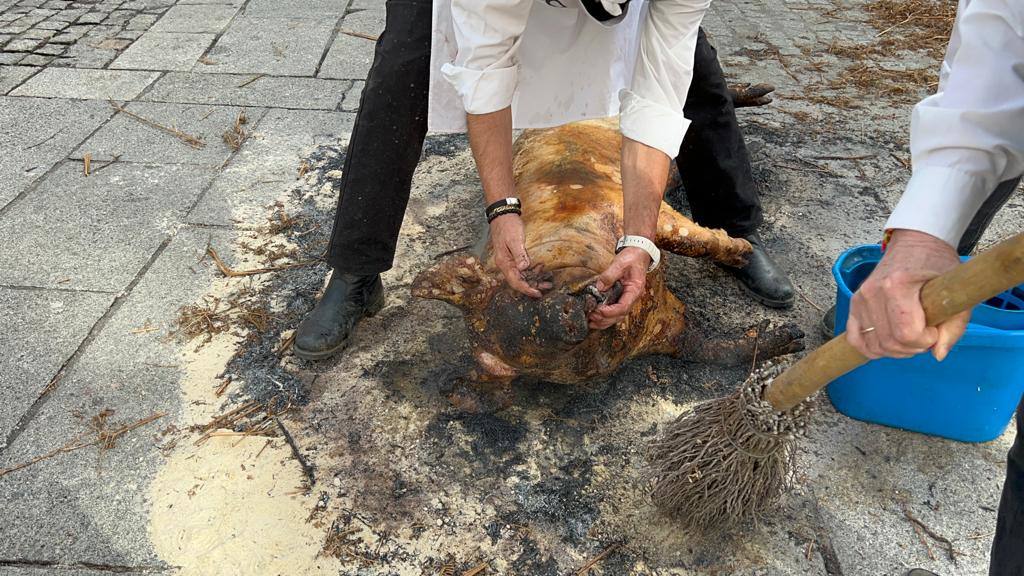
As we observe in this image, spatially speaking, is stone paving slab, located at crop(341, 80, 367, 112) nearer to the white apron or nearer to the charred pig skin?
the charred pig skin

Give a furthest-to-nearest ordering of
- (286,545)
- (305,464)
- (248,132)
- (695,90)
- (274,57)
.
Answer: (274,57)
(248,132)
(695,90)
(305,464)
(286,545)

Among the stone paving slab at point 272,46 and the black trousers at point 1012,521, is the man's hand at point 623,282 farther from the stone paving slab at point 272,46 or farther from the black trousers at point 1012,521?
the stone paving slab at point 272,46

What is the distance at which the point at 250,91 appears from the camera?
5.00 meters

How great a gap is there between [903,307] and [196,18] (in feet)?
20.3

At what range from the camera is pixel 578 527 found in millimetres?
2348

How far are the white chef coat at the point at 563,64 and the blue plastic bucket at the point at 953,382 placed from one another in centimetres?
94

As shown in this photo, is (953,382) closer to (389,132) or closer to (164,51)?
(389,132)

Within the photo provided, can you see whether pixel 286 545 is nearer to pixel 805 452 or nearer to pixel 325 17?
pixel 805 452

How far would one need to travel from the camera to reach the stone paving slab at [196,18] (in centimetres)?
586

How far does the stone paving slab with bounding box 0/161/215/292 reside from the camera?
342 cm

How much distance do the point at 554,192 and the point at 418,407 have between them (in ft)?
3.35

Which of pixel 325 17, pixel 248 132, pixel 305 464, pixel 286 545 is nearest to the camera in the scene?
pixel 286 545

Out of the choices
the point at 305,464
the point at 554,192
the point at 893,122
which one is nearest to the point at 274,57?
the point at 554,192

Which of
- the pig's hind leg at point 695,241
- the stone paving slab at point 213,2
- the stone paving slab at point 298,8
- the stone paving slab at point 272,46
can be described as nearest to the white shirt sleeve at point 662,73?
the pig's hind leg at point 695,241
